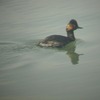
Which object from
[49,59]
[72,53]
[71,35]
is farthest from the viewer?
[71,35]

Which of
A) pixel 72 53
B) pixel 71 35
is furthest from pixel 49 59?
pixel 71 35

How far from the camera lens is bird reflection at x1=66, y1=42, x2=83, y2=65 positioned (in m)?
10.5

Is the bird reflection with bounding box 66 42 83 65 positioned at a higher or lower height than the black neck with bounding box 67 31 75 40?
lower

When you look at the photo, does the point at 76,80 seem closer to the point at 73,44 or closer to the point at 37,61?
the point at 37,61

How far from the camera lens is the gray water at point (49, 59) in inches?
318

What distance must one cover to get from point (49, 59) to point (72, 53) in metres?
1.34

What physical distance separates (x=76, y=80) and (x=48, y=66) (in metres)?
1.68

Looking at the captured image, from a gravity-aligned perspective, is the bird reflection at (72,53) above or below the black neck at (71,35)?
below

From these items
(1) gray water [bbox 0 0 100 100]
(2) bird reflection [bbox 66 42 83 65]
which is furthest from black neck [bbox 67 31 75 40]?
(2) bird reflection [bbox 66 42 83 65]

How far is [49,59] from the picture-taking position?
10766 millimetres

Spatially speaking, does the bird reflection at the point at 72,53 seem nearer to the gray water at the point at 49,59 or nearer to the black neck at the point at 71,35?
the gray water at the point at 49,59

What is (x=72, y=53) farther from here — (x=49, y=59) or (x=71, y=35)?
(x=71, y=35)

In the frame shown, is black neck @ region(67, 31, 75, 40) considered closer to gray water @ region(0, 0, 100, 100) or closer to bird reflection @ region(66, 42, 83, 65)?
gray water @ region(0, 0, 100, 100)

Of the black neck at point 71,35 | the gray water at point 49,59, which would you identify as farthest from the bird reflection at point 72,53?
the black neck at point 71,35
